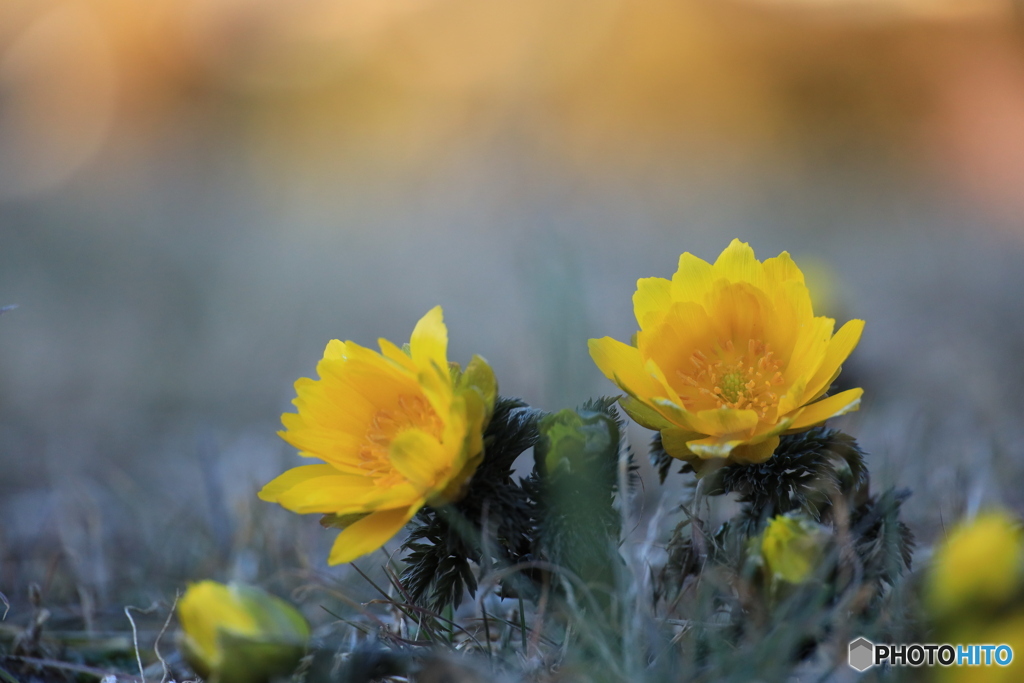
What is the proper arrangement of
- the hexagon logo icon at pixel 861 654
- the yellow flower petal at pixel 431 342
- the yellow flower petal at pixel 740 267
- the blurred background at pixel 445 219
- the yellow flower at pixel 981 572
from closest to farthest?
the yellow flower at pixel 981 572 < the hexagon logo icon at pixel 861 654 < the yellow flower petal at pixel 431 342 < the yellow flower petal at pixel 740 267 < the blurred background at pixel 445 219

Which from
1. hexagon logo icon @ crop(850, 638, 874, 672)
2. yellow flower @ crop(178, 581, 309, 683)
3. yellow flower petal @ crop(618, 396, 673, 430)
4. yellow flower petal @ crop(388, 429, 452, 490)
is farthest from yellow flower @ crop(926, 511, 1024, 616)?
yellow flower @ crop(178, 581, 309, 683)

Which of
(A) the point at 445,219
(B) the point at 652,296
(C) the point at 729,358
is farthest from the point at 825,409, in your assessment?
(A) the point at 445,219

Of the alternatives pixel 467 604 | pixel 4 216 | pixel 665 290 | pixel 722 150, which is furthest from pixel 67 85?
pixel 665 290

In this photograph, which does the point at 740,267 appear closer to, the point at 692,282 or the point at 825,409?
the point at 692,282

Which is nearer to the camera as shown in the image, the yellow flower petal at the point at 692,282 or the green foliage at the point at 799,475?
the green foliage at the point at 799,475

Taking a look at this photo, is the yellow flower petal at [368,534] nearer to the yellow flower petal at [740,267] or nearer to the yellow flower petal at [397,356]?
the yellow flower petal at [397,356]

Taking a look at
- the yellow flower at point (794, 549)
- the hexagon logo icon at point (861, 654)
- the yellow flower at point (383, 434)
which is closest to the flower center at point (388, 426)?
the yellow flower at point (383, 434)

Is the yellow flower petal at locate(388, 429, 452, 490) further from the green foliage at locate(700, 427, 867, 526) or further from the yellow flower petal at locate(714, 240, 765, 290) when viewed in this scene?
the yellow flower petal at locate(714, 240, 765, 290)
